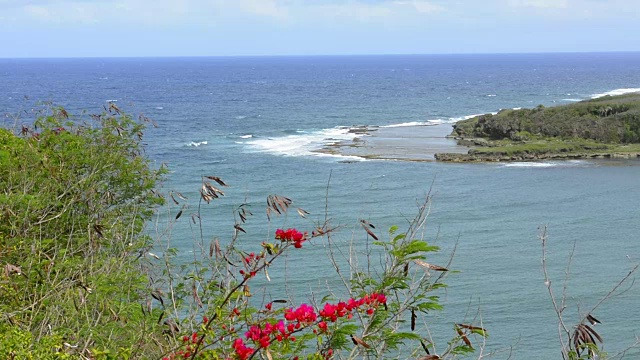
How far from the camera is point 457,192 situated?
46438mm

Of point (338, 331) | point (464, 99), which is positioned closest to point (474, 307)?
point (338, 331)

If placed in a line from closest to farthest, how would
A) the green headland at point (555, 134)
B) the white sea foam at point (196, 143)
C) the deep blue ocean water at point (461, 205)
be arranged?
the deep blue ocean water at point (461, 205) < the green headland at point (555, 134) < the white sea foam at point (196, 143)

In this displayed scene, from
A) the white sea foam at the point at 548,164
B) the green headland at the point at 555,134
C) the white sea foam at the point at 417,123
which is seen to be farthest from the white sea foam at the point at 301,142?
the white sea foam at the point at 548,164

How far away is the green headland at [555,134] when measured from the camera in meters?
59.7

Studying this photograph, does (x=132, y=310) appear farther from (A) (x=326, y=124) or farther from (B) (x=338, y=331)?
(A) (x=326, y=124)

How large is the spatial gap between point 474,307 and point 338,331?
65.4 ft

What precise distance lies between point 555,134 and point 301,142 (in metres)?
20.9

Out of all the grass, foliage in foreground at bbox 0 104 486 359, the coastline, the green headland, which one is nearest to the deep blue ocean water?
foliage in foreground at bbox 0 104 486 359

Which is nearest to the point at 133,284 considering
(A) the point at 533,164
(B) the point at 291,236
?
(B) the point at 291,236

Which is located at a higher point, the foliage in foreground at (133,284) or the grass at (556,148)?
the foliage in foreground at (133,284)

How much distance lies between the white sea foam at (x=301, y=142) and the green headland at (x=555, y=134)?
9.95 metres

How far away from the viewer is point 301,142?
6812 cm

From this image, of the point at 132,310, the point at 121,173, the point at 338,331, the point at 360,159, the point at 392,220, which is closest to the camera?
the point at 338,331

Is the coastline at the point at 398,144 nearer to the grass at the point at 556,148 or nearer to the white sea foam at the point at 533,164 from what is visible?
the grass at the point at 556,148
